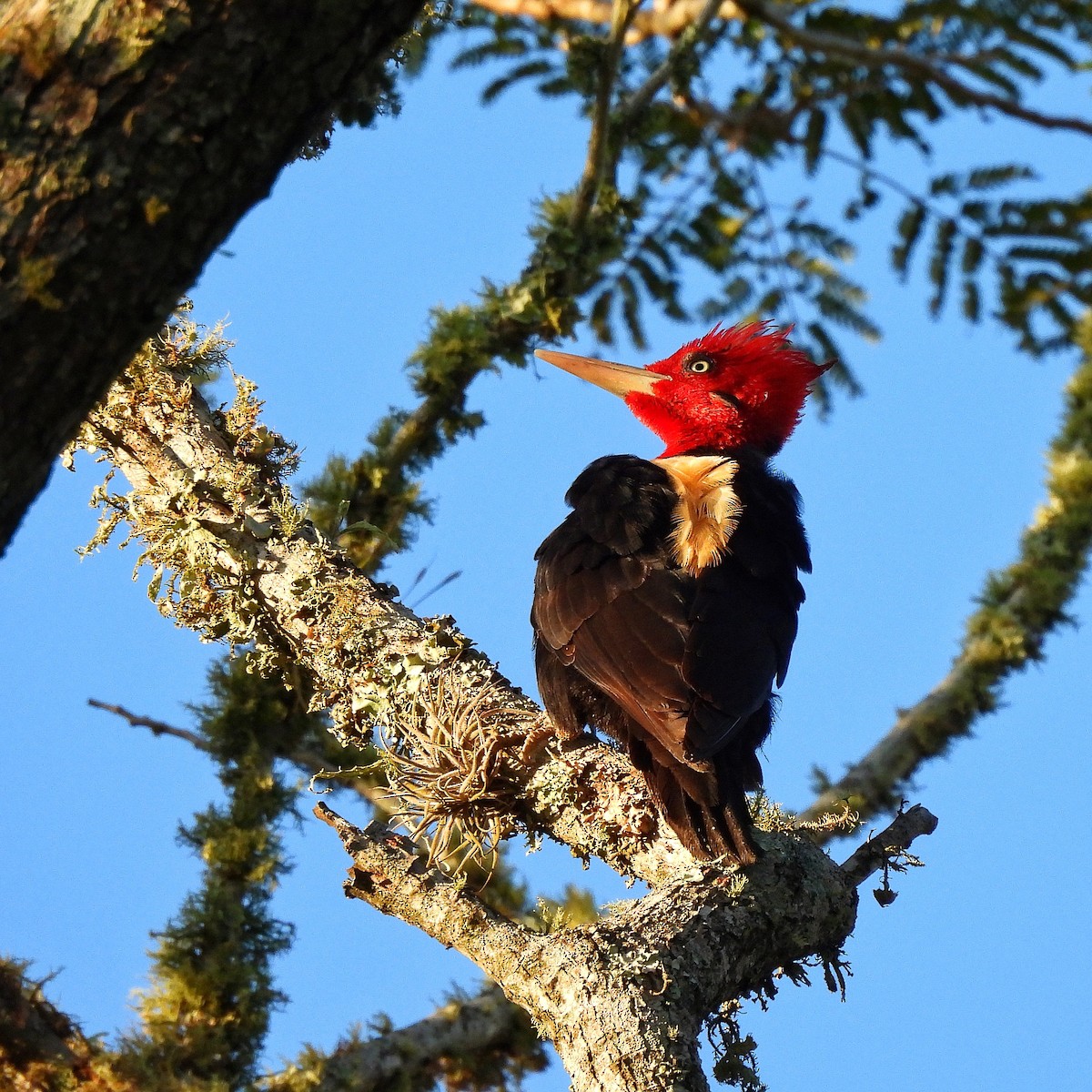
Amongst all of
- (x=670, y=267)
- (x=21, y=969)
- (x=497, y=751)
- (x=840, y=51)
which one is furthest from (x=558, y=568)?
(x=840, y=51)

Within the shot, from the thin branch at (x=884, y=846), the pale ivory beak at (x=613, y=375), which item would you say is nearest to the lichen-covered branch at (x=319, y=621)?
the thin branch at (x=884, y=846)

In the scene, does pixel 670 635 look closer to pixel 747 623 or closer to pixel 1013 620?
pixel 747 623

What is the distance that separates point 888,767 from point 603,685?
213 cm

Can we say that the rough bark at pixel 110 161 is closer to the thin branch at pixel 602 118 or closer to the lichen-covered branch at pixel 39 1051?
the lichen-covered branch at pixel 39 1051

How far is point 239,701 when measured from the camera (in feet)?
12.6

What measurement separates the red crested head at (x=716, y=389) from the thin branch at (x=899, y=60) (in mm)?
1948

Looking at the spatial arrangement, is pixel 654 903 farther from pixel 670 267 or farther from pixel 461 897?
pixel 670 267

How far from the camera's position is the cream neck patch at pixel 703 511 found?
10.4 feet

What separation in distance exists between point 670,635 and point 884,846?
676mm

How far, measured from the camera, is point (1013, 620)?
5.14 meters

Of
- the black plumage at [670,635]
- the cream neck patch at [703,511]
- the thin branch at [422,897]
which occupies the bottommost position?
the thin branch at [422,897]

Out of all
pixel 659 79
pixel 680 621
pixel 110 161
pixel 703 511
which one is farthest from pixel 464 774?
pixel 659 79

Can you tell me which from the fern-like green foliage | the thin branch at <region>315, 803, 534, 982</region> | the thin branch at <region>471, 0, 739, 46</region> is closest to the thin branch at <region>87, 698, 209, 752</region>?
the fern-like green foliage

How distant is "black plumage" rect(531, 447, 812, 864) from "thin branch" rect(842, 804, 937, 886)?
280 millimetres
